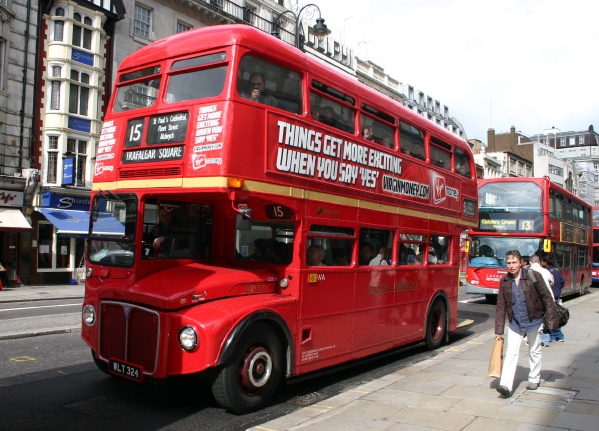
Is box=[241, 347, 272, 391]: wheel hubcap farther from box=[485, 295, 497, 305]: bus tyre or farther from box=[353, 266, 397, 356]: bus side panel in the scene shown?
box=[485, 295, 497, 305]: bus tyre

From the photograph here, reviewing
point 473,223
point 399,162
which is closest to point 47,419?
point 399,162

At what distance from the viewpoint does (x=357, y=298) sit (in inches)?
307

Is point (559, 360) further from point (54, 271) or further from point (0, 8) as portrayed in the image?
point (0, 8)

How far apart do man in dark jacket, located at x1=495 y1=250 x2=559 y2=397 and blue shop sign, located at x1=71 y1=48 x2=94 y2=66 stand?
23.6m

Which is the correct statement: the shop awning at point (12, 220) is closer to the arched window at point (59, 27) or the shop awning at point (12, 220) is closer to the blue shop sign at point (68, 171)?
the blue shop sign at point (68, 171)

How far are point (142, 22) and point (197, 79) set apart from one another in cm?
2446

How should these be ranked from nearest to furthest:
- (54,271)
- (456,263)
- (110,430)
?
(110,430)
(456,263)
(54,271)

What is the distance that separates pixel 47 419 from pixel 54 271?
69.2 ft

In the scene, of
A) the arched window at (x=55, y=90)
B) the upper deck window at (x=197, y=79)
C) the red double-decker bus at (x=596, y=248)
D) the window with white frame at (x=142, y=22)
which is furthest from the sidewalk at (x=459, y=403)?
the red double-decker bus at (x=596, y=248)

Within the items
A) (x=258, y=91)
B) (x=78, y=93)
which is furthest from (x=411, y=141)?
(x=78, y=93)

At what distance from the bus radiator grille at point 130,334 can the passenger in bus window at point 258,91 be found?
8.30 ft

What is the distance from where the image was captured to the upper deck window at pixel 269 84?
6074mm

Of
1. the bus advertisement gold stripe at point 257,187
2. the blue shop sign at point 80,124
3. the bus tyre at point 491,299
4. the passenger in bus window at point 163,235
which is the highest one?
the blue shop sign at point 80,124

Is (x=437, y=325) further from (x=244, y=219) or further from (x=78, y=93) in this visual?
(x=78, y=93)
